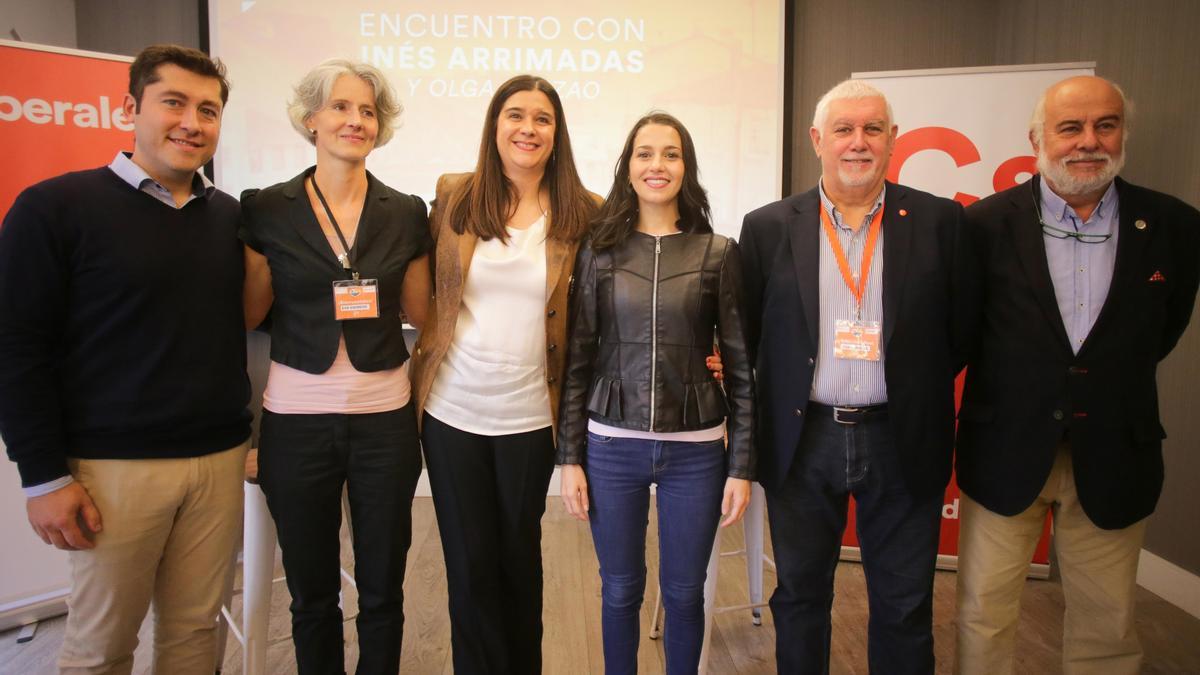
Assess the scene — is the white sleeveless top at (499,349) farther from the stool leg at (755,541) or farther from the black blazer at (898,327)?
the stool leg at (755,541)

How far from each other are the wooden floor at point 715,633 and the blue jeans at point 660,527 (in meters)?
0.71

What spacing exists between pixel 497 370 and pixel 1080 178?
61.5 inches

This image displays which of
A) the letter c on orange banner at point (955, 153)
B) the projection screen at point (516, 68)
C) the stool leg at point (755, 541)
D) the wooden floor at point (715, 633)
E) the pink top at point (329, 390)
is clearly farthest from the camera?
the projection screen at point (516, 68)

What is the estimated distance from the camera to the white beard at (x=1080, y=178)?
1.73 m

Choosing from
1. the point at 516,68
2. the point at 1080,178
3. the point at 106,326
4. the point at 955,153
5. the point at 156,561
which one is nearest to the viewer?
the point at 106,326

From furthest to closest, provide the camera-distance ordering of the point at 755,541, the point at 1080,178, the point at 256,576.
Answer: the point at 755,541 → the point at 256,576 → the point at 1080,178

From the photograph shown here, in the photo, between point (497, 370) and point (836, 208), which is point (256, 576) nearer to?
point (497, 370)

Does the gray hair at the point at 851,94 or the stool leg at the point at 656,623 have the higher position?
the gray hair at the point at 851,94

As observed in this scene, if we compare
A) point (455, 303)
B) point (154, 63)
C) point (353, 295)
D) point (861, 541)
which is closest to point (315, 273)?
point (353, 295)

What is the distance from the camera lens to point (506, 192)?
6.13 feet

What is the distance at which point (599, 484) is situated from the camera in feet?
5.83

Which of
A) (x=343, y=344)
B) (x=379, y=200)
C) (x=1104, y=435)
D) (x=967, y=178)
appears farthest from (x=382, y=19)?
(x=1104, y=435)

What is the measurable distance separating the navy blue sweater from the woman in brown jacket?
0.53m

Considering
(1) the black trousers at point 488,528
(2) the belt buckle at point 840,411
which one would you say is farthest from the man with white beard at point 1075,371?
A: (1) the black trousers at point 488,528
